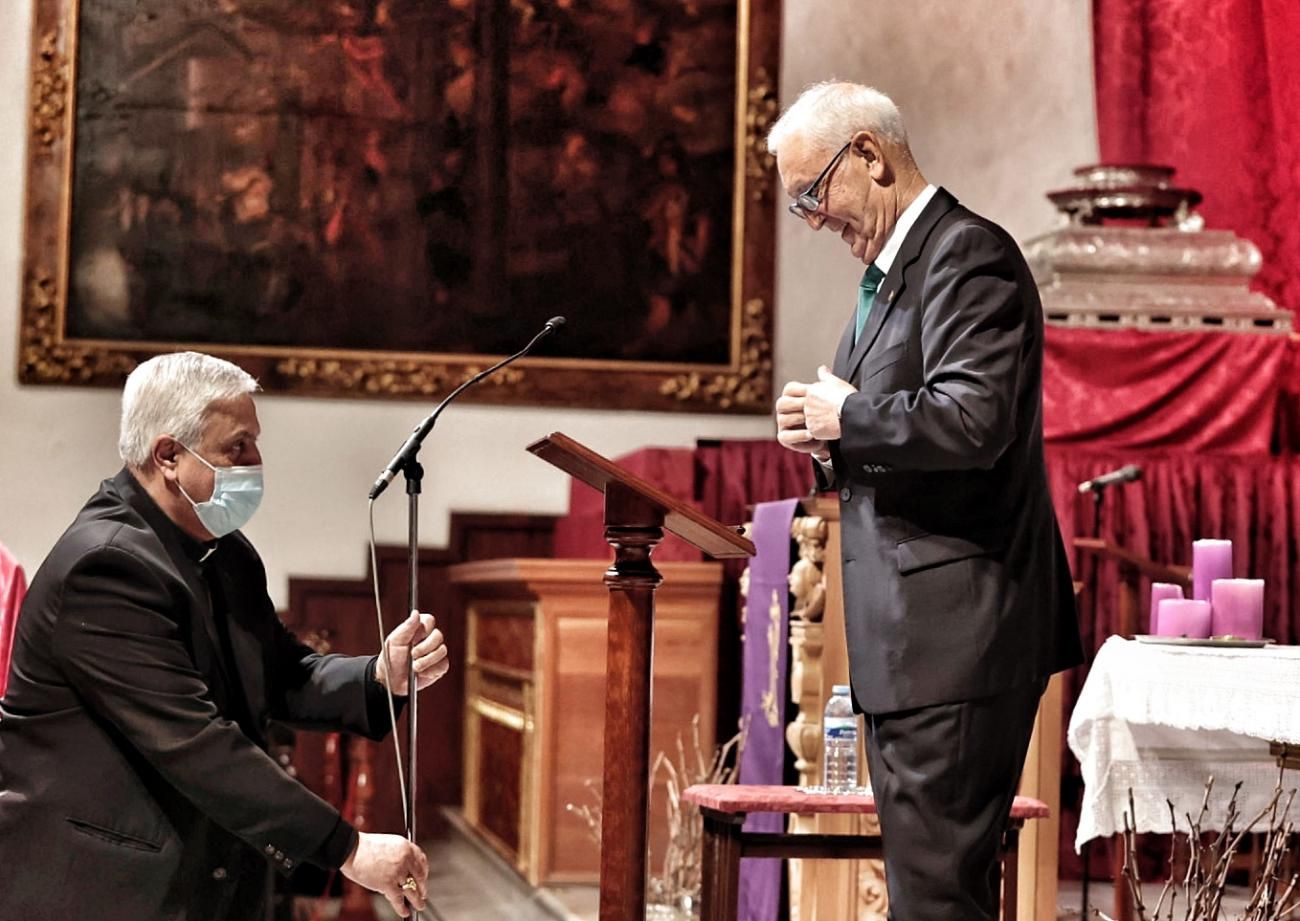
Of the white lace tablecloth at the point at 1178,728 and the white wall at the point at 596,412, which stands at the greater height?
the white wall at the point at 596,412

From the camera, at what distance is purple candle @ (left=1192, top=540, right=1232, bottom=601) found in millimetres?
4109

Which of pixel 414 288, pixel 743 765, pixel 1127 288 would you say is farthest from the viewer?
pixel 414 288

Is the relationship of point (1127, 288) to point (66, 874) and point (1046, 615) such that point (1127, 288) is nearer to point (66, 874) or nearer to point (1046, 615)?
point (1046, 615)

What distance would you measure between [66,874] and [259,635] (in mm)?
519

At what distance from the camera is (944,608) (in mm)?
2395

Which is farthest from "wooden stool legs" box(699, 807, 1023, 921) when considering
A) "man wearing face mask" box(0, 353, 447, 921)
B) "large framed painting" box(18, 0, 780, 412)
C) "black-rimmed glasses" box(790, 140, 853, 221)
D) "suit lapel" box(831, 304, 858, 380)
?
"large framed painting" box(18, 0, 780, 412)

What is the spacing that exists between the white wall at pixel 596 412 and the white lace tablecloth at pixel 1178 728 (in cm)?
404

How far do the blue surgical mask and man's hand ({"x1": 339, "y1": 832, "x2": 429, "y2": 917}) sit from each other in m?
0.53

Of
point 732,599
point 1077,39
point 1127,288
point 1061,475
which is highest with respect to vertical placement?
point 1077,39

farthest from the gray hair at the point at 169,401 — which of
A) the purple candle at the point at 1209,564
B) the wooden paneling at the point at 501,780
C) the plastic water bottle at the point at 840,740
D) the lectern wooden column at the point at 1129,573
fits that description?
the wooden paneling at the point at 501,780

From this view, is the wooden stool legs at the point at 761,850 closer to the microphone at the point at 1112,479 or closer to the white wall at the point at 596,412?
the microphone at the point at 1112,479

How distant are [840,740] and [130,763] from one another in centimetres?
199

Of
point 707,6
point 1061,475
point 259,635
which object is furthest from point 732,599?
point 259,635

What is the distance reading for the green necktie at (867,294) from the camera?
2.64 meters
